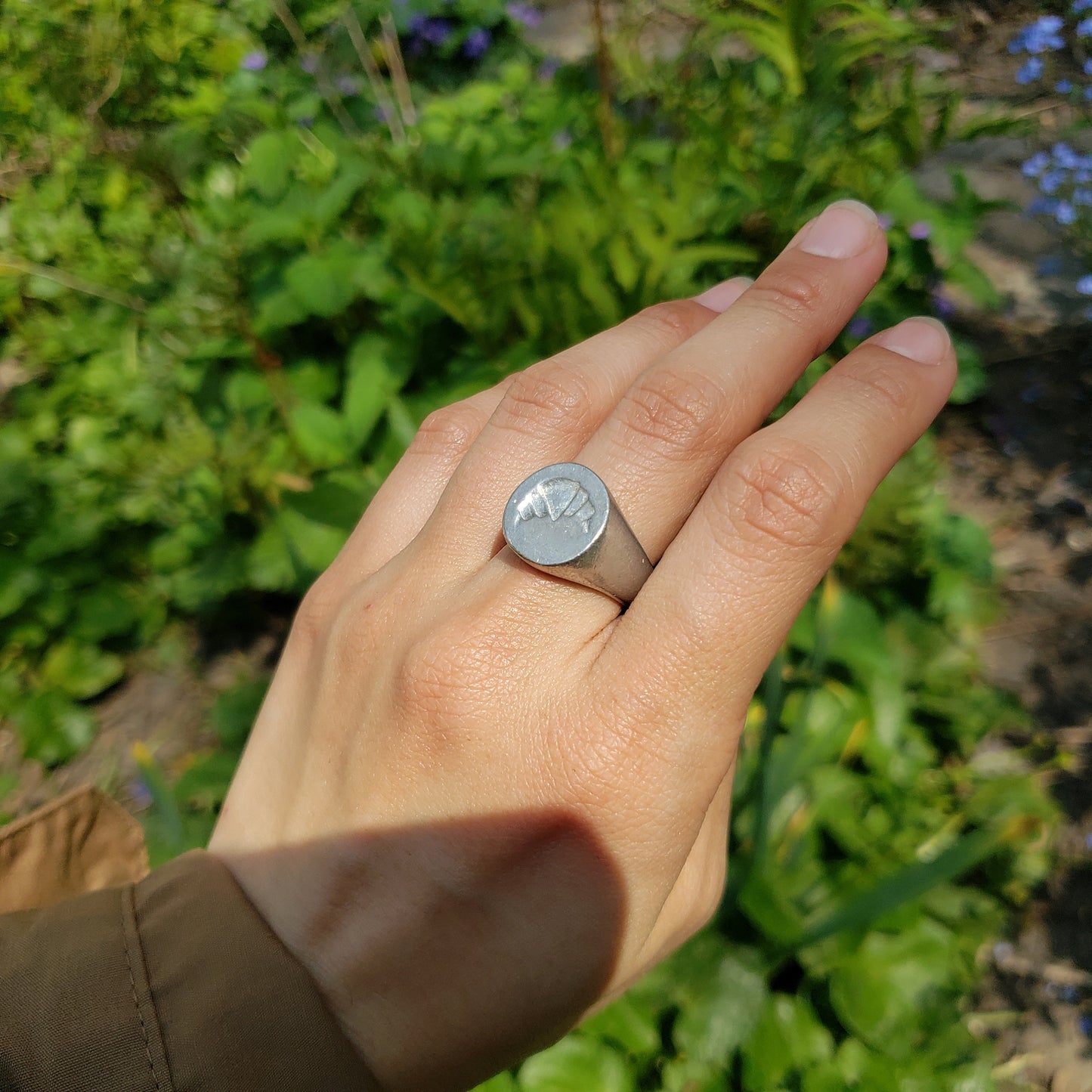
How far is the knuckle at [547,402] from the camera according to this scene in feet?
4.19

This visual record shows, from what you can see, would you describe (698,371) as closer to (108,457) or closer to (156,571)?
(156,571)

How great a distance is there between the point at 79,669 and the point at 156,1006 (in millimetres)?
1895

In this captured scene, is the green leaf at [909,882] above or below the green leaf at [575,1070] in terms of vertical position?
above

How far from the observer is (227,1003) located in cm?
95

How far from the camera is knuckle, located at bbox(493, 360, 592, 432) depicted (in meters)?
1.28

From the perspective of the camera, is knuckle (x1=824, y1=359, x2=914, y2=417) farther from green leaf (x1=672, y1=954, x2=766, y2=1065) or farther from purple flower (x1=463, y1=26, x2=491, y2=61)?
purple flower (x1=463, y1=26, x2=491, y2=61)

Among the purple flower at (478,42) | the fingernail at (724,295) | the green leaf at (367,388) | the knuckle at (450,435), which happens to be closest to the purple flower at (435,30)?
the purple flower at (478,42)

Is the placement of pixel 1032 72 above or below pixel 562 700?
below

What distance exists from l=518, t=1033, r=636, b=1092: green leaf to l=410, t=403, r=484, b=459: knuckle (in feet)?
3.91

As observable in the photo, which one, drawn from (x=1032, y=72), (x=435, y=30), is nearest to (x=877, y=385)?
(x=1032, y=72)

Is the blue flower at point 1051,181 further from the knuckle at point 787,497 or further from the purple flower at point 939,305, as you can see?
the knuckle at point 787,497

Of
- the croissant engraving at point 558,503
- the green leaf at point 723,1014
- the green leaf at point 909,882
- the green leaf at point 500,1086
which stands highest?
the croissant engraving at point 558,503

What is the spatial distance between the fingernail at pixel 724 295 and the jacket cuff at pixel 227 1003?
4.27 ft

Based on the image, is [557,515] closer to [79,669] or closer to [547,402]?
[547,402]
